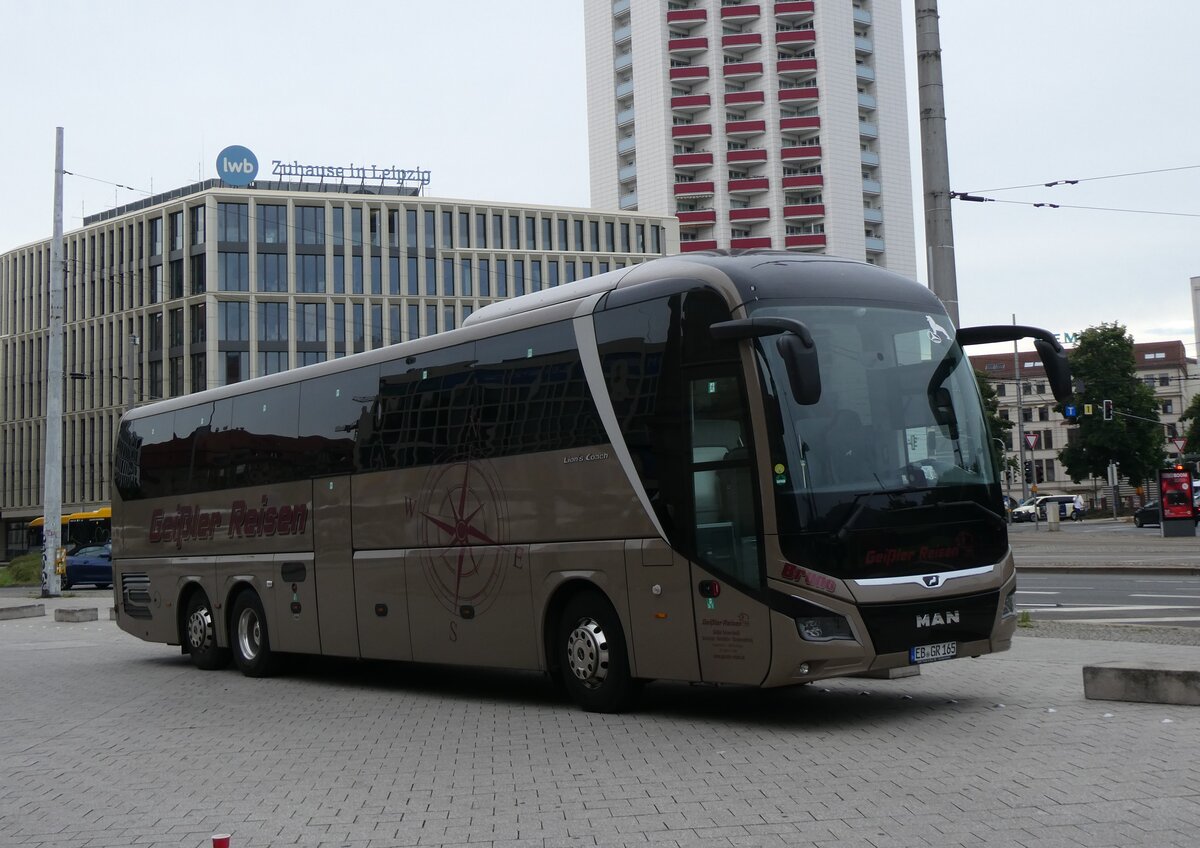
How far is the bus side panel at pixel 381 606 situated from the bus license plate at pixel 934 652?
18.7ft

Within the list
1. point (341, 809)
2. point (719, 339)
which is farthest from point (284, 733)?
point (719, 339)

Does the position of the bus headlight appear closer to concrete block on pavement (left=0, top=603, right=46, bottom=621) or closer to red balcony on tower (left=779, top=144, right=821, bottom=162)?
concrete block on pavement (left=0, top=603, right=46, bottom=621)

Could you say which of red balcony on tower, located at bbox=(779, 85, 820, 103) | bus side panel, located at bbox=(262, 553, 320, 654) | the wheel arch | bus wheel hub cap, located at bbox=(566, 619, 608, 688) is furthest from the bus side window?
red balcony on tower, located at bbox=(779, 85, 820, 103)

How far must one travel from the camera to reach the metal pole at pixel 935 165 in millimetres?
17500

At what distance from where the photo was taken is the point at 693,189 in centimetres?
10669

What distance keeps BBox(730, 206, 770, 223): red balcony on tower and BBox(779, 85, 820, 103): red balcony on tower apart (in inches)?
346

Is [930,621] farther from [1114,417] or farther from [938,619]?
[1114,417]

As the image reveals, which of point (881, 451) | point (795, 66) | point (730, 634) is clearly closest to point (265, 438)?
point (730, 634)

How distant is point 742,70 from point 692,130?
20.4ft

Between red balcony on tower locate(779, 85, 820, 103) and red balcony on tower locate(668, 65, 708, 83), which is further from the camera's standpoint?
red balcony on tower locate(779, 85, 820, 103)

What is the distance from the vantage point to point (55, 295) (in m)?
36.9

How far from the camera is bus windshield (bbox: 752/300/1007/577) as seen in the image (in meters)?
9.74

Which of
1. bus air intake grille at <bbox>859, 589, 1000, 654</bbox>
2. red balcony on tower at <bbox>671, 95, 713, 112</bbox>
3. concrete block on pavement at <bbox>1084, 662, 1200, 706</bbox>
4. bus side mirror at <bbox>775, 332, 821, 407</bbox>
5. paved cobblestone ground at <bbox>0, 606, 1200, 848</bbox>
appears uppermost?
red balcony on tower at <bbox>671, 95, 713, 112</bbox>

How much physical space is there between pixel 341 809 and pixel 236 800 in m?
0.82
